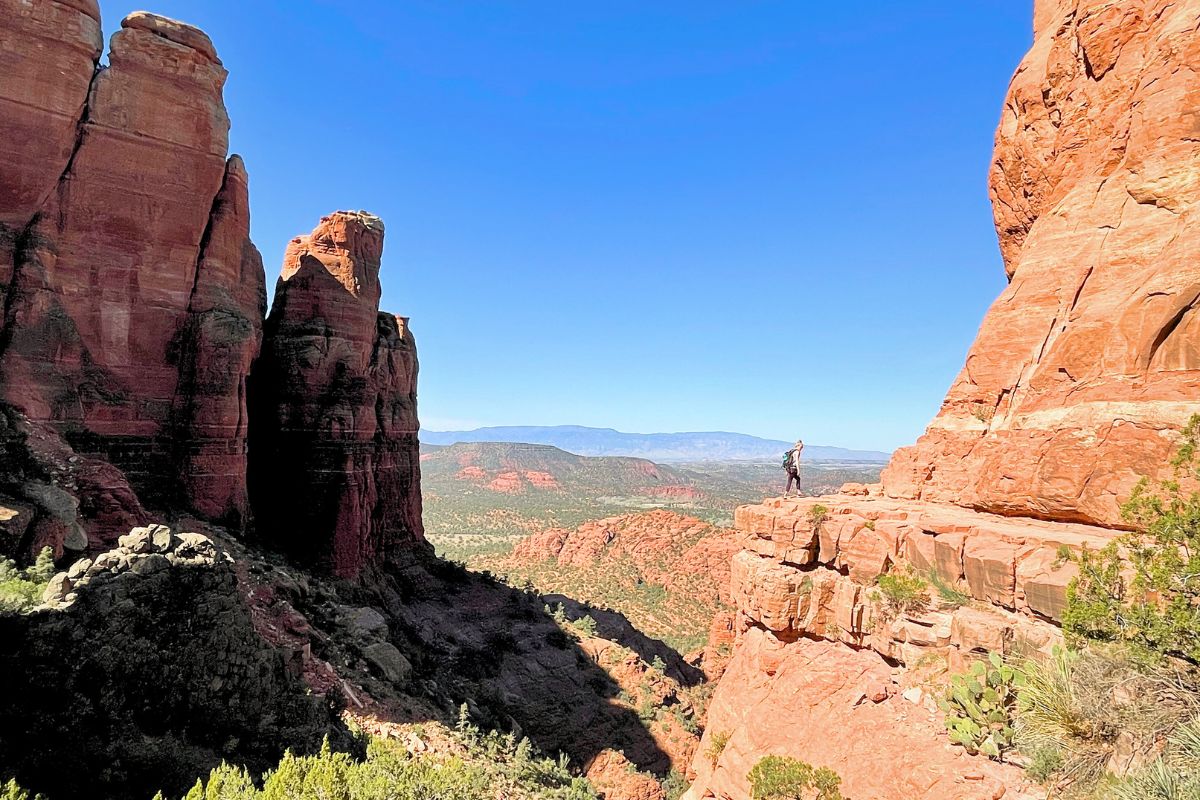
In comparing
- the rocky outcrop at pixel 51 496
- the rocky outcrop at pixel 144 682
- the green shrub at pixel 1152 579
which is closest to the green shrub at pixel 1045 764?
the green shrub at pixel 1152 579

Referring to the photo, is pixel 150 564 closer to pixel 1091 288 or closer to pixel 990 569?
pixel 990 569

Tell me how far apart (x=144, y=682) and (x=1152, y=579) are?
593 inches

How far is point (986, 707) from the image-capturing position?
9086 millimetres

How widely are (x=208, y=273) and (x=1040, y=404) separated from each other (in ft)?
86.3

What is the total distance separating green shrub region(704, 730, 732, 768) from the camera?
563 inches

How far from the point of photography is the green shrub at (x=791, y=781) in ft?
35.2

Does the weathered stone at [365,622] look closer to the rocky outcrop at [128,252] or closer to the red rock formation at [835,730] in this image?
the rocky outcrop at [128,252]

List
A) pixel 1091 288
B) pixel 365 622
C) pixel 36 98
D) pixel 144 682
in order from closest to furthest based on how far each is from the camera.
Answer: pixel 144 682 → pixel 1091 288 → pixel 36 98 → pixel 365 622

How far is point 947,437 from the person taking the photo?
47.6 feet

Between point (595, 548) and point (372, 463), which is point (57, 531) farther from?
point (595, 548)

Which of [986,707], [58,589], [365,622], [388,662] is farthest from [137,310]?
[986,707]

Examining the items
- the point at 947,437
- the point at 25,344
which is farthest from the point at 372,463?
the point at 947,437

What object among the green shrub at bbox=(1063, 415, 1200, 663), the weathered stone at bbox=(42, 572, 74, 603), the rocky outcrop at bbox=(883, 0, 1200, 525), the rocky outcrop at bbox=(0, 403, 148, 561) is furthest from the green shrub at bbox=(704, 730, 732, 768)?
the rocky outcrop at bbox=(0, 403, 148, 561)

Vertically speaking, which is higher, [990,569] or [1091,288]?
[1091,288]
